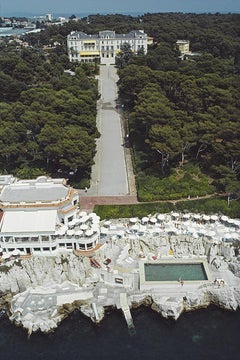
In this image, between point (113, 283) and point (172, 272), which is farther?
point (172, 272)

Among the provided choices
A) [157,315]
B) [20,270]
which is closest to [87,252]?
[20,270]

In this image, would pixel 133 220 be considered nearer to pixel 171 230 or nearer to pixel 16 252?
pixel 171 230

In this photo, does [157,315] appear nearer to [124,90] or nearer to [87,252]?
[87,252]

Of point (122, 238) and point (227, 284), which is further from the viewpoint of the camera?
point (122, 238)

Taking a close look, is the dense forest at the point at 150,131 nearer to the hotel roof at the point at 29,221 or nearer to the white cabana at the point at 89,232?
the white cabana at the point at 89,232

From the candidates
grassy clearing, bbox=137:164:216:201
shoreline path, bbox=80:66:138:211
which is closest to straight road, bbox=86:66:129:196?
shoreline path, bbox=80:66:138:211

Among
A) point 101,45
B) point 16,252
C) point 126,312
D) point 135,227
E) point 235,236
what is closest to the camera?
point 126,312

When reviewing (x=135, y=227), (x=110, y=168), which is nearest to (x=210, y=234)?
(x=135, y=227)
